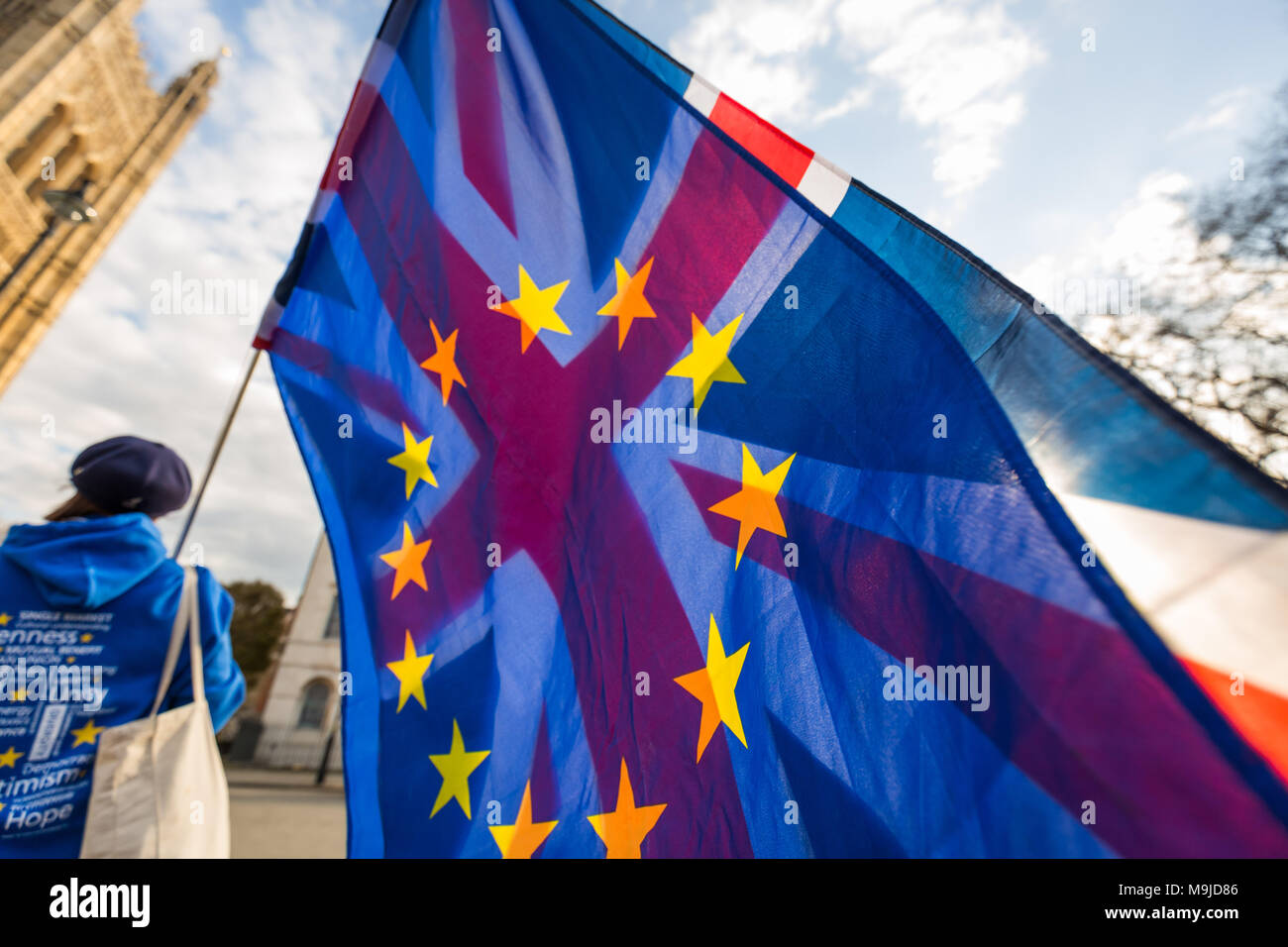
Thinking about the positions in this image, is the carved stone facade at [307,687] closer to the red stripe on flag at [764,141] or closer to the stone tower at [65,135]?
the stone tower at [65,135]

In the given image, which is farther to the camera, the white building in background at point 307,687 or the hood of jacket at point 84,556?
the white building in background at point 307,687

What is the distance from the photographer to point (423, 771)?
84.2 inches

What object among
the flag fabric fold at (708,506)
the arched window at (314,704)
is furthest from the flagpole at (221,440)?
the arched window at (314,704)

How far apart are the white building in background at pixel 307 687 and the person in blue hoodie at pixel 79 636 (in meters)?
23.8

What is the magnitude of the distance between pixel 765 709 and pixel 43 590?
1.98 metres

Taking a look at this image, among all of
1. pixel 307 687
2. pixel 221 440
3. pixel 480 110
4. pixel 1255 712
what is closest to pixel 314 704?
pixel 307 687

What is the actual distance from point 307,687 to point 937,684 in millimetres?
28126

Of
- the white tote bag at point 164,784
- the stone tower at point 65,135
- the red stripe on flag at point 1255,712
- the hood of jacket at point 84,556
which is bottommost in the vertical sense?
the white tote bag at point 164,784

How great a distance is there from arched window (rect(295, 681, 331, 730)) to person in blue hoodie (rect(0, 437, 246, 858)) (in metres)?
25.9

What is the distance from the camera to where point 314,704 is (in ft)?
79.4

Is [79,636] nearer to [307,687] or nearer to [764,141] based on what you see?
[764,141]
